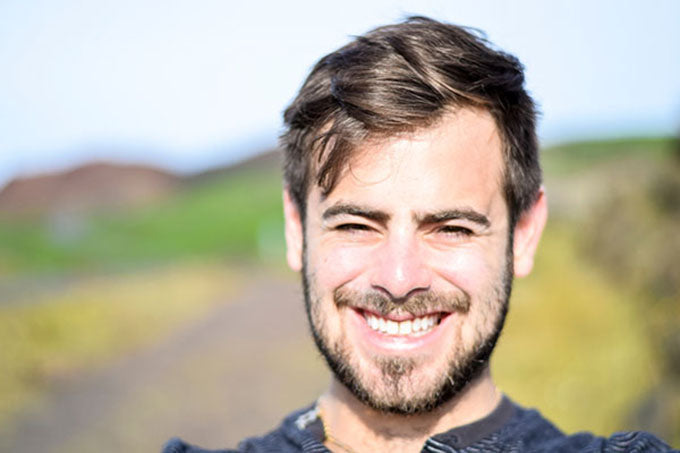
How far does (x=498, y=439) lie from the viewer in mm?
2918

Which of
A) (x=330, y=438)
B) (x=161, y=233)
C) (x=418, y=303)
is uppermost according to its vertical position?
(x=418, y=303)

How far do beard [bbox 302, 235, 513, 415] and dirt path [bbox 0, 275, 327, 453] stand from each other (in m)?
6.21

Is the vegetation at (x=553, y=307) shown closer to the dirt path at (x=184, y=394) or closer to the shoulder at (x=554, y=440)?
the dirt path at (x=184, y=394)

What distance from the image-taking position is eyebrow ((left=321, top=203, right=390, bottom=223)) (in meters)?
2.86

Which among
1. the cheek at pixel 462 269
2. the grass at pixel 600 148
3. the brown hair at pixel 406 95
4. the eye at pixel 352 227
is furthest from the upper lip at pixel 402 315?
the grass at pixel 600 148

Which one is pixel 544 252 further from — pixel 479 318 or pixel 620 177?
pixel 479 318

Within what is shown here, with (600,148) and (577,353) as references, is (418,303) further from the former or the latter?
(600,148)

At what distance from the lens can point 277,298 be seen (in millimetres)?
20844

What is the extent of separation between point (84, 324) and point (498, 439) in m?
12.7

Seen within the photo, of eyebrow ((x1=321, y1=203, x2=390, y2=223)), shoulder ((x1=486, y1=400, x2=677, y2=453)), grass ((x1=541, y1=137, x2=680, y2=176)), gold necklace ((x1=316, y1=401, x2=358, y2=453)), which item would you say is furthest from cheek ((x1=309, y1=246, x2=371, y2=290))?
grass ((x1=541, y1=137, x2=680, y2=176))

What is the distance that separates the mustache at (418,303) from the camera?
9.38 feet

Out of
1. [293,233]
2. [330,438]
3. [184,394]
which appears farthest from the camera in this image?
[184,394]

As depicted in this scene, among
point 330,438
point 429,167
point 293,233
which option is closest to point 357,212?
point 429,167

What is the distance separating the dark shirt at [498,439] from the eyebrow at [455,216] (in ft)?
2.60
